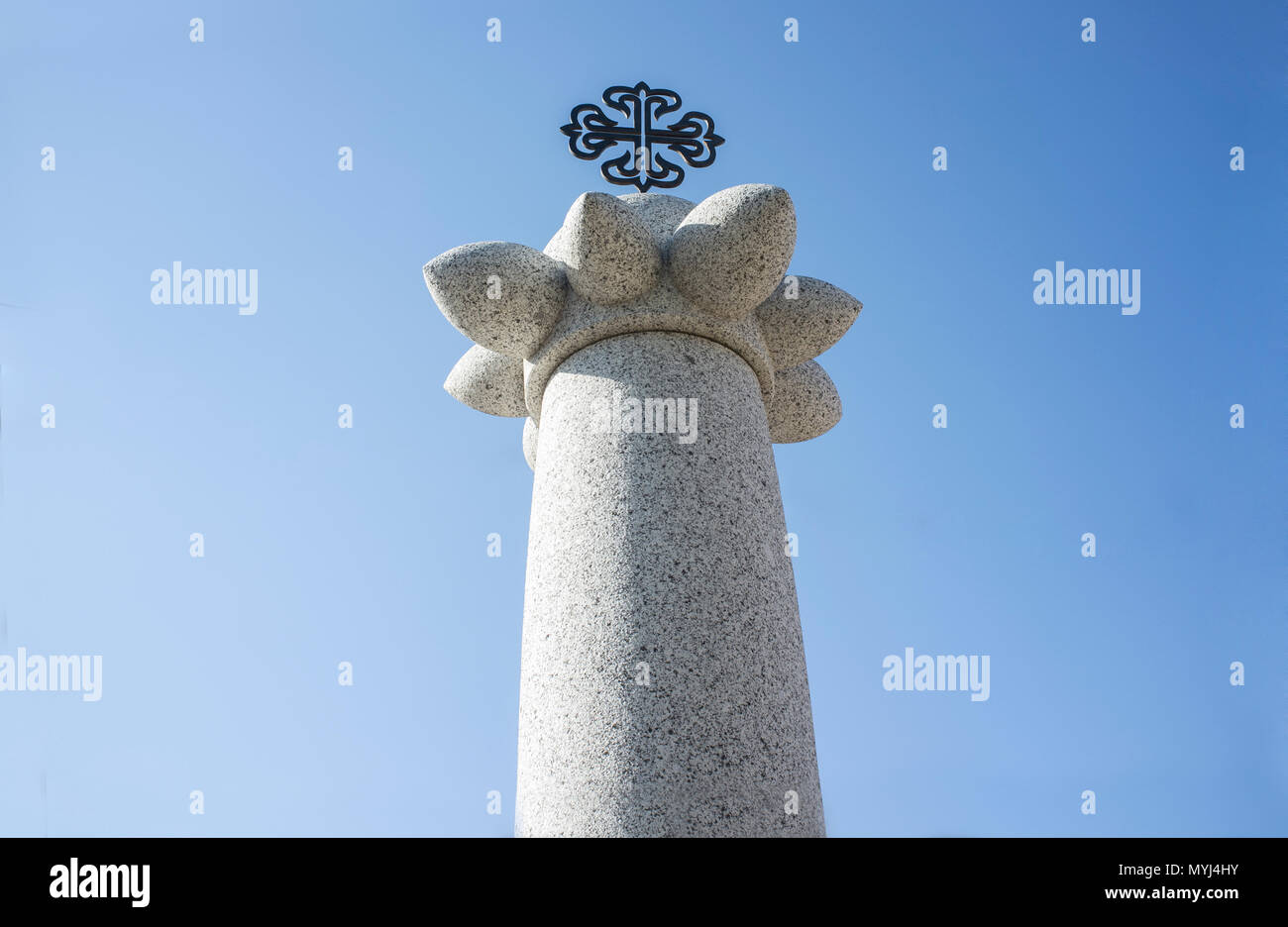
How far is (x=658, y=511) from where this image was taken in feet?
18.5

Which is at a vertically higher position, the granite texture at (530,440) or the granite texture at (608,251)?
the granite texture at (608,251)

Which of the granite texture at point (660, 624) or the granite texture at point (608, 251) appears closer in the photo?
the granite texture at point (660, 624)

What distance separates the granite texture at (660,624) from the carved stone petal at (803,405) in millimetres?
1028

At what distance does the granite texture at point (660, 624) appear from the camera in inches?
203

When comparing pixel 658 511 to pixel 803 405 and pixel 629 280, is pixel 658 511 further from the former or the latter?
pixel 803 405

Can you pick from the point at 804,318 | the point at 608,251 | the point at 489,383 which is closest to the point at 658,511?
the point at 608,251

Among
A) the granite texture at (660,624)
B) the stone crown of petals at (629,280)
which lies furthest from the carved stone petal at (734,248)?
the granite texture at (660,624)

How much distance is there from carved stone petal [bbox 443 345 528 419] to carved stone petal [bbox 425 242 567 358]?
65 centimetres

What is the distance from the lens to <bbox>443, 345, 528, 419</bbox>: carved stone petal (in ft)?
23.4

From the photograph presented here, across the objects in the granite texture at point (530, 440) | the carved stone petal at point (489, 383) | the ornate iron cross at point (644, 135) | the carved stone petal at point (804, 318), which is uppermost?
the ornate iron cross at point (644, 135)

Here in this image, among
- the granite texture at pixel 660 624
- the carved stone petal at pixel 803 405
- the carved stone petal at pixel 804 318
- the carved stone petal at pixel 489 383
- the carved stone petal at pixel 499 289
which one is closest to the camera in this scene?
the granite texture at pixel 660 624

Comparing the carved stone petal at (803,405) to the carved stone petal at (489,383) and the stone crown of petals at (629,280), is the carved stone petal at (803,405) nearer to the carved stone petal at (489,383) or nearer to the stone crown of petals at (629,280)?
the stone crown of petals at (629,280)

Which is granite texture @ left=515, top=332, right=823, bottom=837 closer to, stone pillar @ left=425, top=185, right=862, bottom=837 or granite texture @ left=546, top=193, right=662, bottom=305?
stone pillar @ left=425, top=185, right=862, bottom=837
